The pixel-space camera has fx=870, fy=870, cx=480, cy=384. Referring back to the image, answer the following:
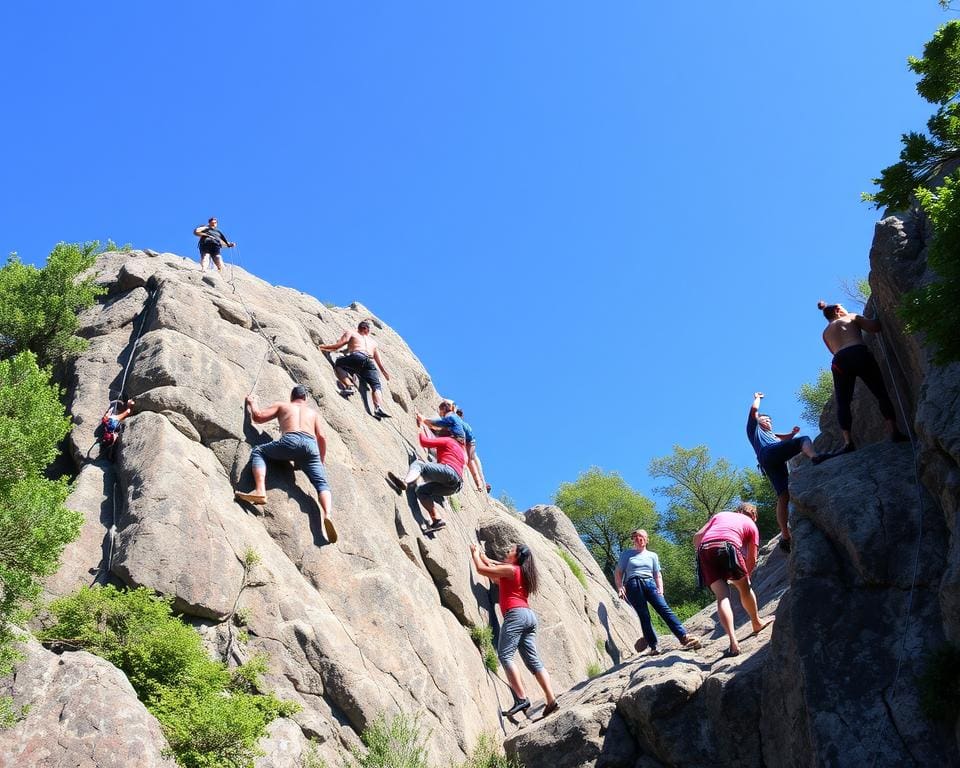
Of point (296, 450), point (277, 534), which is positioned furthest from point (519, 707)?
point (296, 450)

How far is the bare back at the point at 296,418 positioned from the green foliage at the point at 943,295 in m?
9.26

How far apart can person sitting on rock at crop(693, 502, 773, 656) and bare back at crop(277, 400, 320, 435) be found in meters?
6.57

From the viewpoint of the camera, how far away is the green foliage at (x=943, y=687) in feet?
29.8

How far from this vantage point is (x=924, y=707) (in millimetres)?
9242

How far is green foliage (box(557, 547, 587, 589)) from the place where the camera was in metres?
24.2

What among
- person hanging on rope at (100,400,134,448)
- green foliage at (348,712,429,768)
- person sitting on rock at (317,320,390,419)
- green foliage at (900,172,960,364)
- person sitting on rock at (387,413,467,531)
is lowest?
green foliage at (348,712,429,768)

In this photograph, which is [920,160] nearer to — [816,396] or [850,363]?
[850,363]

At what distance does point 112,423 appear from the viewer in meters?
14.0

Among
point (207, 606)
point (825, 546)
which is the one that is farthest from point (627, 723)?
point (207, 606)

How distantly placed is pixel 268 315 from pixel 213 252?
4.08 meters

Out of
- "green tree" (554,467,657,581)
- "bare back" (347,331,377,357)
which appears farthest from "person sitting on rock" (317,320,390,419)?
"green tree" (554,467,657,581)

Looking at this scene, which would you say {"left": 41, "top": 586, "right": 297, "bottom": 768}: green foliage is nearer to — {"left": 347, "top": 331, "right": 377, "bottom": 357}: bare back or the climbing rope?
the climbing rope

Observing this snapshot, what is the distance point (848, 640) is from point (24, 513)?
9291mm

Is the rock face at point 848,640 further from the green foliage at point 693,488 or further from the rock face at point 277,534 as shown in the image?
the green foliage at point 693,488
